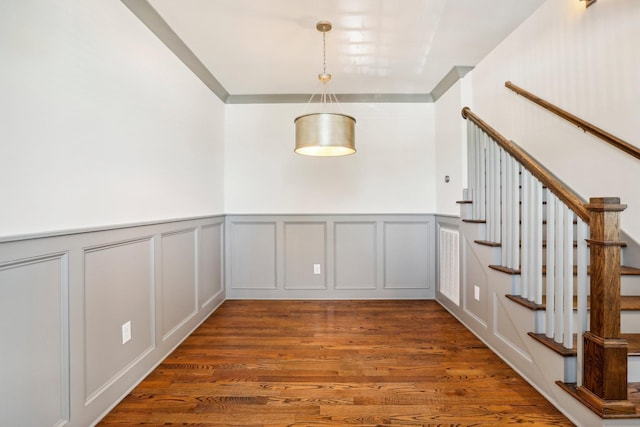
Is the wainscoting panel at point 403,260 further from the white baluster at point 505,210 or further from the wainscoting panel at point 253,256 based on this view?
the white baluster at point 505,210

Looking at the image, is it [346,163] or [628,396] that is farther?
[346,163]

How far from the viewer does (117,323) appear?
1.90 meters

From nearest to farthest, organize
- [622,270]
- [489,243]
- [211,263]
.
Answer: [622,270]
[489,243]
[211,263]

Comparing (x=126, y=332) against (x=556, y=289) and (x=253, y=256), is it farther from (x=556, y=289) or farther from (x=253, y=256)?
(x=556, y=289)

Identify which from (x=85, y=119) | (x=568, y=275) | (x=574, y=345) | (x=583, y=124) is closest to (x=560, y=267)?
(x=568, y=275)

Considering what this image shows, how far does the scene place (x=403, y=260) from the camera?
3955mm

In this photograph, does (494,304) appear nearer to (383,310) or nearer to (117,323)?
(383,310)

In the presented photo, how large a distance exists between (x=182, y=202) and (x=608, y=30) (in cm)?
328

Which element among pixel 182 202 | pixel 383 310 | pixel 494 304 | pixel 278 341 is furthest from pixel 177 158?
pixel 494 304

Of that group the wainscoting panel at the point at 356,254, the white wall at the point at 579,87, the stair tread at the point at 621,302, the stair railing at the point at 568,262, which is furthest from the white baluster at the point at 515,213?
the wainscoting panel at the point at 356,254

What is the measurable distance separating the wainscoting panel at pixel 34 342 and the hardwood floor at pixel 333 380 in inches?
17.7

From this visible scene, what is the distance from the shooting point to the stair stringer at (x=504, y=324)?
1.78 m

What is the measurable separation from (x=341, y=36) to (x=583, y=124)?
1.86 meters

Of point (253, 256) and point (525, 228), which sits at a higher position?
point (525, 228)
